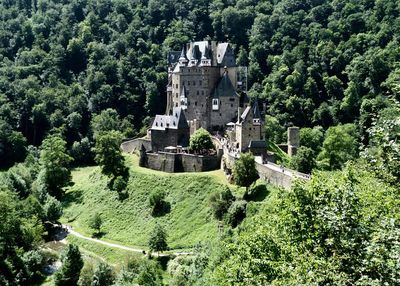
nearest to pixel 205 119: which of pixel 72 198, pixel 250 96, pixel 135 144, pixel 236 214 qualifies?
pixel 135 144

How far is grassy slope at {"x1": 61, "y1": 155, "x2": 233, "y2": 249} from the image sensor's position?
60500 mm

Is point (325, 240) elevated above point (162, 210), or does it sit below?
above

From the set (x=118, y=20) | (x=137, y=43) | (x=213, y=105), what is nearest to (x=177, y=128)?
(x=213, y=105)

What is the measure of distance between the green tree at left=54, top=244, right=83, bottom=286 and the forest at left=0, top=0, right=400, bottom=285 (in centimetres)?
418

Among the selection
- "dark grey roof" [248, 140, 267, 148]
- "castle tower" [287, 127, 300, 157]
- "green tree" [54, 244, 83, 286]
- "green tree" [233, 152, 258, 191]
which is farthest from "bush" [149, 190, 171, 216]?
"castle tower" [287, 127, 300, 157]

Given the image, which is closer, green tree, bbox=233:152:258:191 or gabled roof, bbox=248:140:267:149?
green tree, bbox=233:152:258:191

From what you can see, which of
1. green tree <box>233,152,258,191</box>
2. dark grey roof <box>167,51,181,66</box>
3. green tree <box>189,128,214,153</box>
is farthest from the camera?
dark grey roof <box>167,51,181,66</box>

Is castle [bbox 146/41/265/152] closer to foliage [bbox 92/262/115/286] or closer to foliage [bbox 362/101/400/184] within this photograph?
foliage [bbox 92/262/115/286]

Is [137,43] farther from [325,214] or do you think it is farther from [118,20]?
[325,214]

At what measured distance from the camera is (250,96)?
375ft

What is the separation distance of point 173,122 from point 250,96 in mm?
41216

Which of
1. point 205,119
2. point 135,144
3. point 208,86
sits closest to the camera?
point 205,119

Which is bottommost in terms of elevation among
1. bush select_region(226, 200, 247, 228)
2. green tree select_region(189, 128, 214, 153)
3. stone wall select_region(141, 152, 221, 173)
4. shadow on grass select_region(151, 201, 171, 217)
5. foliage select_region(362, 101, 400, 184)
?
shadow on grass select_region(151, 201, 171, 217)

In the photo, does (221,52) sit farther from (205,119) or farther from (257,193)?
(257,193)
